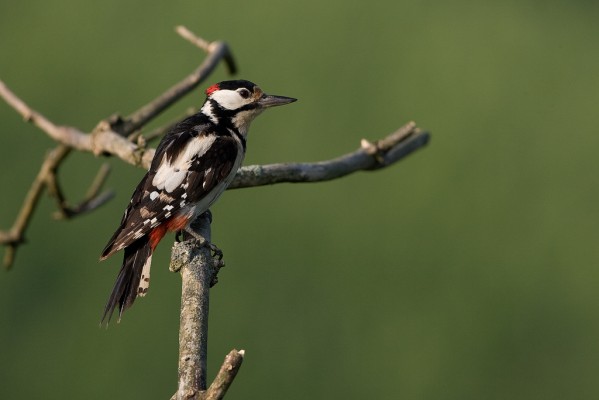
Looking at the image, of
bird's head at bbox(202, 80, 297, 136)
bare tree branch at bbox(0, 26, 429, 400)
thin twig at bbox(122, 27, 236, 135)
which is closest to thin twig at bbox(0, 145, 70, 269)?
bare tree branch at bbox(0, 26, 429, 400)

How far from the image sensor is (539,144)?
22.5ft

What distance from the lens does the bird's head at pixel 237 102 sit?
3.84m

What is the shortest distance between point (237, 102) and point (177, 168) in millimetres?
458

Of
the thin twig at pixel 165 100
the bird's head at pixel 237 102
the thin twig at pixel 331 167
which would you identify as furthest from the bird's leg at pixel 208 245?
the thin twig at pixel 165 100

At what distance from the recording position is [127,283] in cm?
325

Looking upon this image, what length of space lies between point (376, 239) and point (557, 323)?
3.82 ft

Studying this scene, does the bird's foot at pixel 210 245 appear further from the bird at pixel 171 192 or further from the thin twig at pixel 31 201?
the thin twig at pixel 31 201

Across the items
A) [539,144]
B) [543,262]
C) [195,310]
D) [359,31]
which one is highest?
[359,31]

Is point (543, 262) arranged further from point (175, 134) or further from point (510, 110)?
point (175, 134)

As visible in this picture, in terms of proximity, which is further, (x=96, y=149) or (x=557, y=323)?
(x=557, y=323)

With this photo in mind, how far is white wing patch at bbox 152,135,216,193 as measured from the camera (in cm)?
346

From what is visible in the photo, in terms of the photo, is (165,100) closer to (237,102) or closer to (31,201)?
(237,102)

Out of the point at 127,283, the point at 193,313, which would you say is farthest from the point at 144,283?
the point at 193,313

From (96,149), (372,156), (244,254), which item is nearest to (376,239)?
(244,254)
